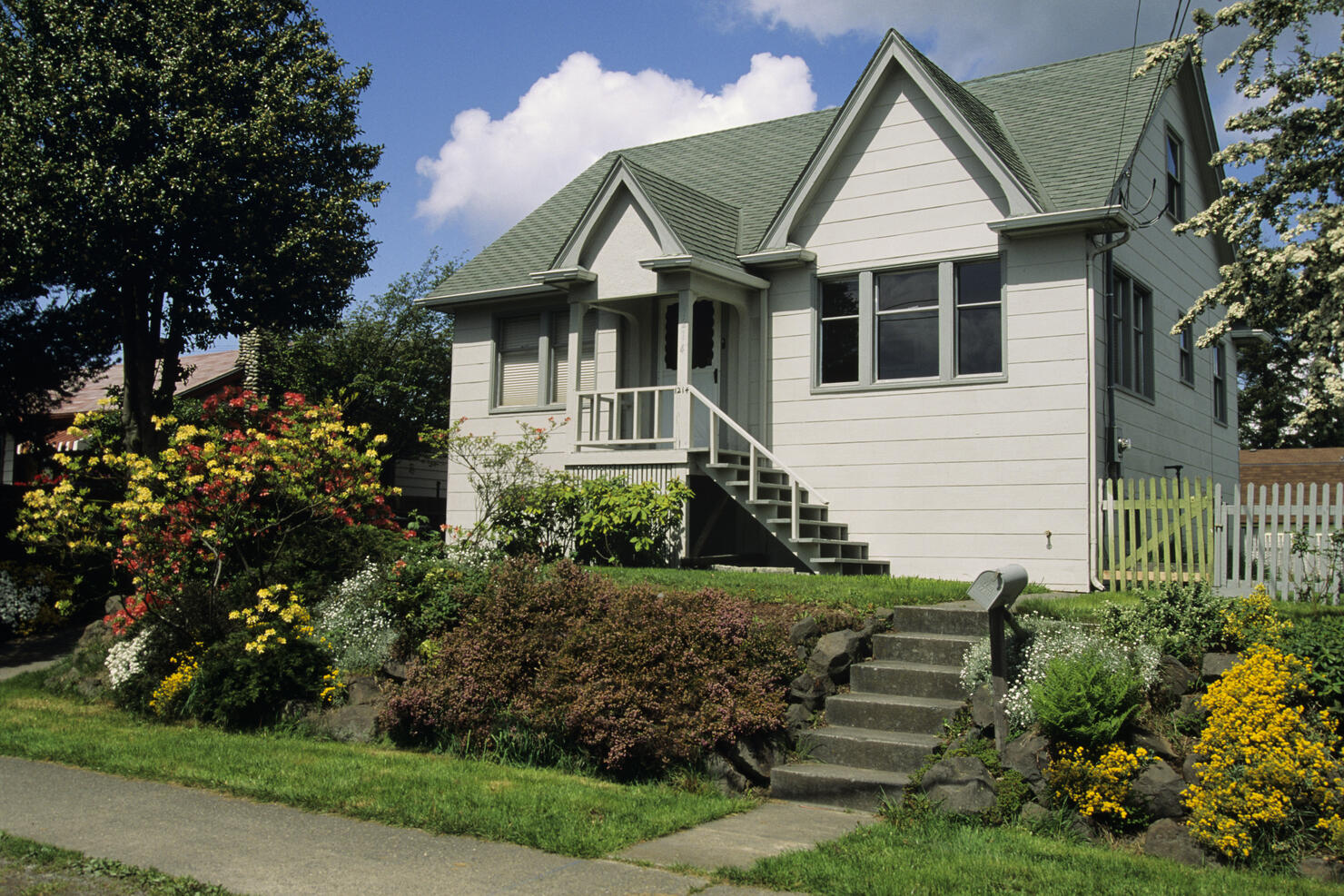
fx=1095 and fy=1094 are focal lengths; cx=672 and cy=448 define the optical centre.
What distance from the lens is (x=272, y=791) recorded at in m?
7.57

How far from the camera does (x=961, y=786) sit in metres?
7.08

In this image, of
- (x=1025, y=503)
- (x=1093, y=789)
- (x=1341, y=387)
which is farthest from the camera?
(x=1025, y=503)

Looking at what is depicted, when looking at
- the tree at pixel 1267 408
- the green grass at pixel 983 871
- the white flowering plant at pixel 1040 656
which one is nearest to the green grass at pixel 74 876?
the green grass at pixel 983 871

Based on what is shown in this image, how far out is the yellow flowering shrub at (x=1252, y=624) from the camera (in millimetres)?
7633

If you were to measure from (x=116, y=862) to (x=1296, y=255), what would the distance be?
9902mm

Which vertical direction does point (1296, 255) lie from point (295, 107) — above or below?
below

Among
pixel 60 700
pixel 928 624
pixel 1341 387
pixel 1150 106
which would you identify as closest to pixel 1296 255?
pixel 1341 387

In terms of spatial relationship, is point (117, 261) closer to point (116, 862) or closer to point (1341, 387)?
point (116, 862)

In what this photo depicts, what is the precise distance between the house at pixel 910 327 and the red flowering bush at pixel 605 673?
4691 millimetres

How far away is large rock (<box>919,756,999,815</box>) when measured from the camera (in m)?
7.00

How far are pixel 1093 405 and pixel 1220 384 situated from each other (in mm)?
8111

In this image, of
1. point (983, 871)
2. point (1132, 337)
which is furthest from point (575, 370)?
point (983, 871)

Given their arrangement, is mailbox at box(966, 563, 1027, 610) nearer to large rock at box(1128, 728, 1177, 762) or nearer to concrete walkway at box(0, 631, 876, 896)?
large rock at box(1128, 728, 1177, 762)

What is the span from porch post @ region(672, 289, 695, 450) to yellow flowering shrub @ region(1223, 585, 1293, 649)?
7.83 meters
